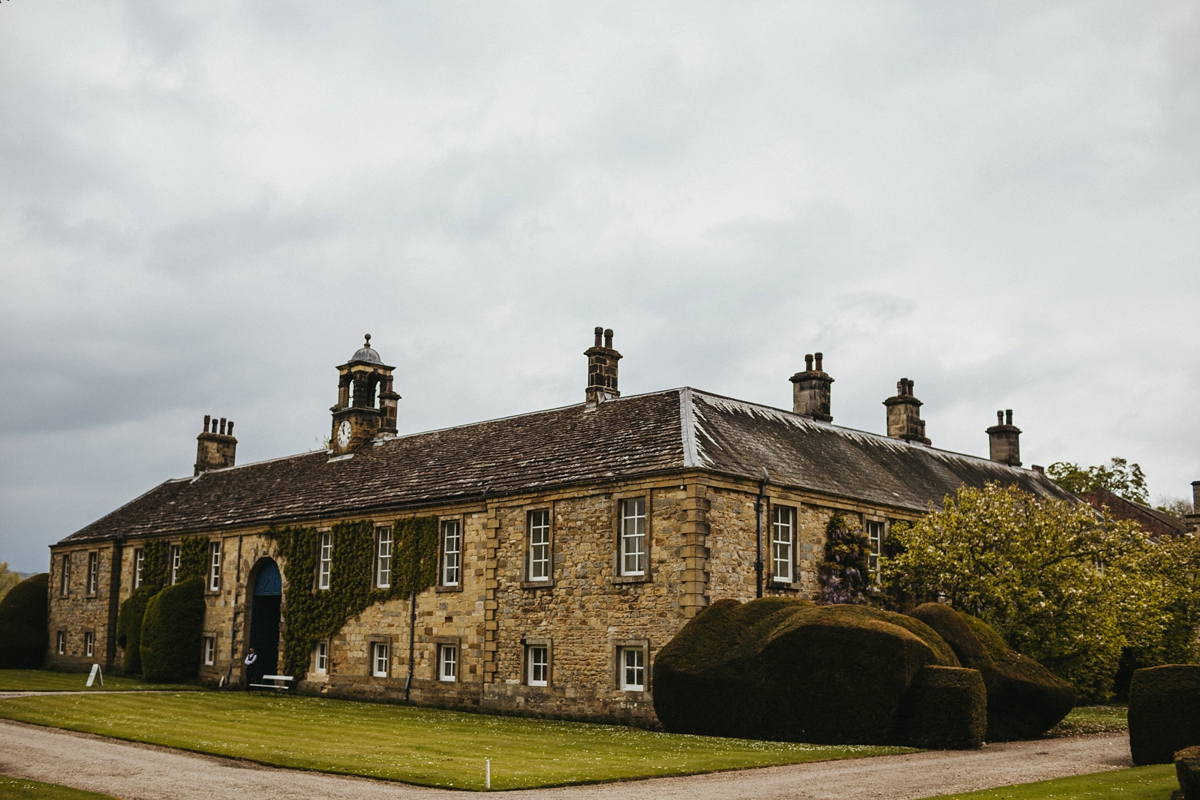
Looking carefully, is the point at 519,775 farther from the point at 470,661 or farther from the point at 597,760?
the point at 470,661

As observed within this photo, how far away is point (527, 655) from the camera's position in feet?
92.1

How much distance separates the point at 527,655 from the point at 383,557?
706cm

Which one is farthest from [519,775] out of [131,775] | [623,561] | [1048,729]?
[1048,729]

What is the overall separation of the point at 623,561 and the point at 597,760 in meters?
9.06

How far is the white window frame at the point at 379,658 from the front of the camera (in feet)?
106

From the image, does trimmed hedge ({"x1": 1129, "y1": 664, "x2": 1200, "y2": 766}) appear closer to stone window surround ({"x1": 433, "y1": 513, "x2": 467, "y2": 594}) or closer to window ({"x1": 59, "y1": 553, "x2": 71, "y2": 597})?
stone window surround ({"x1": 433, "y1": 513, "x2": 467, "y2": 594})

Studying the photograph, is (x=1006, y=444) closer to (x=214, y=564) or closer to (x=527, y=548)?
(x=527, y=548)

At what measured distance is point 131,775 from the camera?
1477 cm

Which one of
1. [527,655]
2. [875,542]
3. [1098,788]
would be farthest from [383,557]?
[1098,788]

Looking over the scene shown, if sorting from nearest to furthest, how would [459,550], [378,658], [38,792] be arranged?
[38,792] → [459,550] → [378,658]

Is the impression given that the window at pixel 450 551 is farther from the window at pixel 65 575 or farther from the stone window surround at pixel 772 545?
the window at pixel 65 575

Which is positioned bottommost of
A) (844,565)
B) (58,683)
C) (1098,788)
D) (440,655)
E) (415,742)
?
(58,683)

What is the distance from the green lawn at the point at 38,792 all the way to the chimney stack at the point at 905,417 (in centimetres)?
3053

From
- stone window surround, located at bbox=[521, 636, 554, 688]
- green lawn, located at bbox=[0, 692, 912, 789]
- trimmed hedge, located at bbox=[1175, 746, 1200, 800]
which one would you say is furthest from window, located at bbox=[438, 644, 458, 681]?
trimmed hedge, located at bbox=[1175, 746, 1200, 800]
